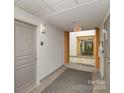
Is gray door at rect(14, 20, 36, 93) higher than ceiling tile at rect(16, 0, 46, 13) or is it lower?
lower

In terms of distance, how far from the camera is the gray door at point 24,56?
255cm

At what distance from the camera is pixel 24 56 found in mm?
2807

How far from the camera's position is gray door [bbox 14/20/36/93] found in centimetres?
255

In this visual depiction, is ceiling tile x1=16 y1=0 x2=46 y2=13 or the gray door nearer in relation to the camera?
ceiling tile x1=16 y1=0 x2=46 y2=13

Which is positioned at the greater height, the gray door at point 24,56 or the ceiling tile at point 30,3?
the ceiling tile at point 30,3

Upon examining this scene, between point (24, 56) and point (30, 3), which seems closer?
point (30, 3)

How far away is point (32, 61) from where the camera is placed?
10.4 ft

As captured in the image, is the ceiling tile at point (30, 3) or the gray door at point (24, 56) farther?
the gray door at point (24, 56)

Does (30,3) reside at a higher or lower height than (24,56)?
higher
